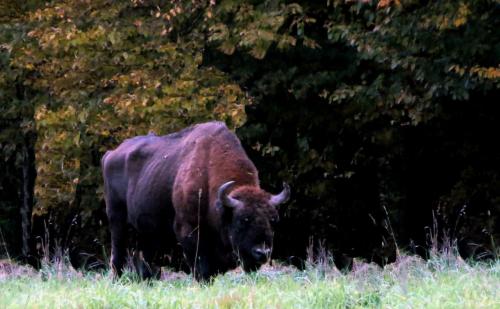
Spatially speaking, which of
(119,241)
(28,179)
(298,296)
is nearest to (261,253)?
(298,296)

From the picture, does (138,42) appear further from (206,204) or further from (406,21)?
(206,204)

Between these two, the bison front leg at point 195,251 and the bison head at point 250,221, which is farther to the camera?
the bison front leg at point 195,251

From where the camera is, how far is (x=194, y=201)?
13.6 metres

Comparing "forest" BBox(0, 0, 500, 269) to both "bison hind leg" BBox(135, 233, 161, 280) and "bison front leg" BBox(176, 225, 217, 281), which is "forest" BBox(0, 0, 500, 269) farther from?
"bison front leg" BBox(176, 225, 217, 281)

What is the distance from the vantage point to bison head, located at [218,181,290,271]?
1250 cm

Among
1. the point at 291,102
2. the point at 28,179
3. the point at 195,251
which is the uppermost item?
the point at 291,102

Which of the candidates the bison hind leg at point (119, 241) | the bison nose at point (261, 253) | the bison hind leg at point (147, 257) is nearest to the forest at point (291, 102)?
the bison hind leg at point (119, 241)

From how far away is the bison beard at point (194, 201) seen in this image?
1282 cm

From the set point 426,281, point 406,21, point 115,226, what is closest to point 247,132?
point 406,21

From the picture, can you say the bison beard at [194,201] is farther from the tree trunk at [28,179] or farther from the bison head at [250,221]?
the tree trunk at [28,179]

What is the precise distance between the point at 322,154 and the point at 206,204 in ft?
29.9

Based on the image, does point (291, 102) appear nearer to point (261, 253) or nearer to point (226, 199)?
point (226, 199)

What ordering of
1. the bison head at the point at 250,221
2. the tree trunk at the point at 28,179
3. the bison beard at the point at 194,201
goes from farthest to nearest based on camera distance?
the tree trunk at the point at 28,179 < the bison beard at the point at 194,201 < the bison head at the point at 250,221

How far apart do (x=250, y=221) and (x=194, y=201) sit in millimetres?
1206
